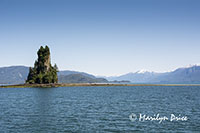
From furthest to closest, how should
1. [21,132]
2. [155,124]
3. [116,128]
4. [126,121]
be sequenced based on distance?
[126,121], [155,124], [116,128], [21,132]

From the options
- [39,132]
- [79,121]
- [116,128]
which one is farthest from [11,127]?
[116,128]

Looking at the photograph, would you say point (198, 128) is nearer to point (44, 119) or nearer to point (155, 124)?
point (155, 124)

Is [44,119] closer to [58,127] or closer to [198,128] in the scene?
[58,127]

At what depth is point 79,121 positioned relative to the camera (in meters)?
43.9

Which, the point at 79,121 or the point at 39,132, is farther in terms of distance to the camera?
the point at 79,121

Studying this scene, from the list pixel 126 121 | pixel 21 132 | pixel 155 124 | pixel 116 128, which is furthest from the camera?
pixel 126 121

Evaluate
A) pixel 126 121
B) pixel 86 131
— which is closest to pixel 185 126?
pixel 126 121

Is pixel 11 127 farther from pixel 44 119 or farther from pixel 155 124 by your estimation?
pixel 155 124

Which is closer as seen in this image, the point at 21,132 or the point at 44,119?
the point at 21,132

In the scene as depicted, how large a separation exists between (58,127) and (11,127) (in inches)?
325

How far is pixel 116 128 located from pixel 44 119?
53.4ft

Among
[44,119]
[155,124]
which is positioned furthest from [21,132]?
[155,124]

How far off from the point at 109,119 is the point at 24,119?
691 inches

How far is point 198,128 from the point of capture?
3809 centimetres
